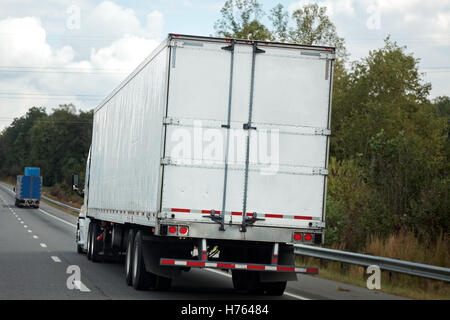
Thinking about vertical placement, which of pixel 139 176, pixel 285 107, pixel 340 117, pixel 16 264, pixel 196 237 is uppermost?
pixel 340 117

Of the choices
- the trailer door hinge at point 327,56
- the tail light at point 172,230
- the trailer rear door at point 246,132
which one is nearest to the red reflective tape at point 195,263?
the tail light at point 172,230

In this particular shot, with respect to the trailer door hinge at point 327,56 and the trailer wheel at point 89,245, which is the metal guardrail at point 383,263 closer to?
the trailer door hinge at point 327,56

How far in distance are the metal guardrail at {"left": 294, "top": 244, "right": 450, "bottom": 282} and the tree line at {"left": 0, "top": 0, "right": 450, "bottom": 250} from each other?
1.79 meters

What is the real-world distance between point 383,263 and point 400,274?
1.09 meters

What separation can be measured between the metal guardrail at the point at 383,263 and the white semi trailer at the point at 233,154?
2.32 metres

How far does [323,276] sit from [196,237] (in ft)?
19.2

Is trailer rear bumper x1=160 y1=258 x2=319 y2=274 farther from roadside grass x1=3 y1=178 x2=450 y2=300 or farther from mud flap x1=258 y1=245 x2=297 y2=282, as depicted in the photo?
roadside grass x1=3 y1=178 x2=450 y2=300

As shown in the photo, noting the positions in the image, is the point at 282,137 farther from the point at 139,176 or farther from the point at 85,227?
the point at 85,227

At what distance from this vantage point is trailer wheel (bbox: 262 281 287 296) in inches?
515

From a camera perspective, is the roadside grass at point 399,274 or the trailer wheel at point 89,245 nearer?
the roadside grass at point 399,274

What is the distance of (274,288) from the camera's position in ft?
43.5

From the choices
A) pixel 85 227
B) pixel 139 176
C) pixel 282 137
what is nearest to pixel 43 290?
pixel 139 176

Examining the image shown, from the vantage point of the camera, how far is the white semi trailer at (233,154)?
1161 centimetres

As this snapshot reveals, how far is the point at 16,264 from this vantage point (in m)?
17.2
